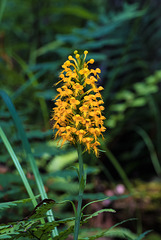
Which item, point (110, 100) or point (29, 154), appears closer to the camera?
point (29, 154)

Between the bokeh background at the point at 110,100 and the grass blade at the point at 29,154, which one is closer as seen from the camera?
the grass blade at the point at 29,154

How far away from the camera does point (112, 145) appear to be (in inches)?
115

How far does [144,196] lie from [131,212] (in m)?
0.20

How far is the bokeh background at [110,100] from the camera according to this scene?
206 cm

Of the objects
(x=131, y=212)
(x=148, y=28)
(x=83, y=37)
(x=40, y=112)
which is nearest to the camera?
(x=131, y=212)

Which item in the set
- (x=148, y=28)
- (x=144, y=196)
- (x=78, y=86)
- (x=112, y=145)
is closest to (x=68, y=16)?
(x=148, y=28)

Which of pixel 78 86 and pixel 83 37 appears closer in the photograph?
pixel 78 86

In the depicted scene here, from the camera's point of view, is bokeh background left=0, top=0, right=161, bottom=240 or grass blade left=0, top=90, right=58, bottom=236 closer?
grass blade left=0, top=90, right=58, bottom=236

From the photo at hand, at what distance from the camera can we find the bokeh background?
2.06 m

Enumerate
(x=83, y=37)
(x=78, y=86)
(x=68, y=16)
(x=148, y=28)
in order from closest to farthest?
(x=78, y=86)
(x=83, y=37)
(x=148, y=28)
(x=68, y=16)

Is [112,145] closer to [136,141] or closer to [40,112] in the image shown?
[136,141]

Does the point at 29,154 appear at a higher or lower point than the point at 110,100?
lower

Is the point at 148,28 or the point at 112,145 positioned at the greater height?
the point at 148,28

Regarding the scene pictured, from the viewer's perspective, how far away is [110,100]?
2783mm
